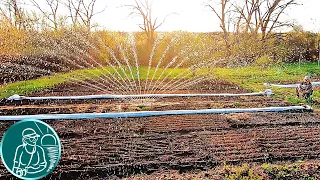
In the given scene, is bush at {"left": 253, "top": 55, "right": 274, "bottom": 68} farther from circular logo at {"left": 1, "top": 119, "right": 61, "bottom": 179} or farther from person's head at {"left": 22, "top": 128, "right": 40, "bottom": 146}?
person's head at {"left": 22, "top": 128, "right": 40, "bottom": 146}

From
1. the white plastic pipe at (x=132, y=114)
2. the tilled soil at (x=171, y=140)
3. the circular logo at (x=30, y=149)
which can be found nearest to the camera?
the circular logo at (x=30, y=149)

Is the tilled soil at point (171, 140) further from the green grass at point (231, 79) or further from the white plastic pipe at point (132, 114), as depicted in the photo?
Result: the green grass at point (231, 79)

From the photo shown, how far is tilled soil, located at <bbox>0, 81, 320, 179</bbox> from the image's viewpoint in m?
4.11

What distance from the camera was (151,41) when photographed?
1781 cm

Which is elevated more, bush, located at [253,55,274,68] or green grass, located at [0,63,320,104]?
bush, located at [253,55,274,68]

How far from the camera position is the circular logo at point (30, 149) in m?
3.21

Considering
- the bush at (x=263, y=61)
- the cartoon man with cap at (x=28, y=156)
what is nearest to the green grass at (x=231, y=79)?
the bush at (x=263, y=61)

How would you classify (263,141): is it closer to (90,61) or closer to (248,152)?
(248,152)

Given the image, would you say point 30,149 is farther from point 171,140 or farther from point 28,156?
point 171,140

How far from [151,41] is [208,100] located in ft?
34.3

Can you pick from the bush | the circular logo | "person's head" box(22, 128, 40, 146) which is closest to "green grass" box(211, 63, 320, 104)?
the bush

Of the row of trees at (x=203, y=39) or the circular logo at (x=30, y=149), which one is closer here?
the circular logo at (x=30, y=149)

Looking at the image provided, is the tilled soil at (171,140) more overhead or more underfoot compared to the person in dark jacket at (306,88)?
more underfoot

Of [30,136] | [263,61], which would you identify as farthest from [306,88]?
[263,61]
